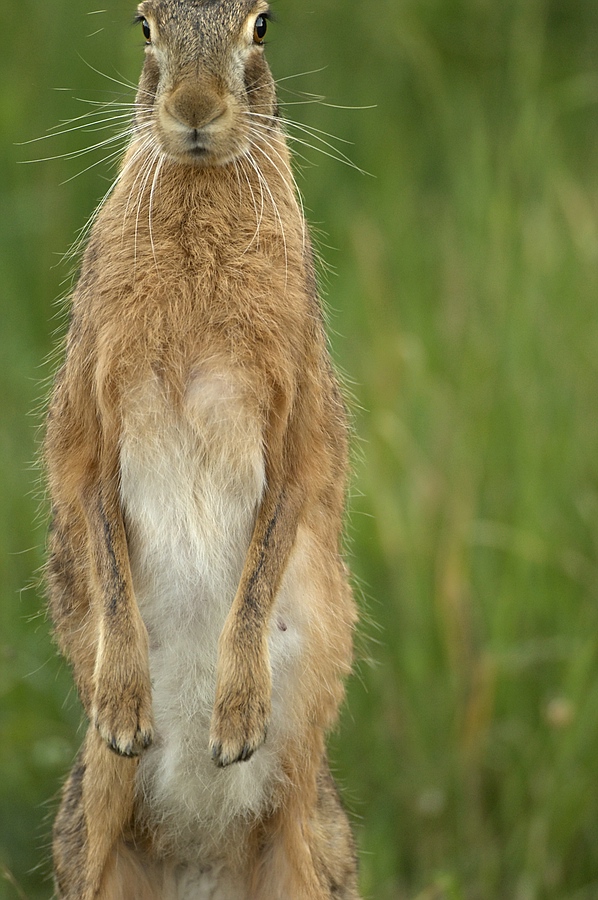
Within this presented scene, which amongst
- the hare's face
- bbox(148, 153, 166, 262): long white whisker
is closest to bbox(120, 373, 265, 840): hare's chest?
bbox(148, 153, 166, 262): long white whisker

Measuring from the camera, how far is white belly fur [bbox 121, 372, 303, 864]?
3.75 metres

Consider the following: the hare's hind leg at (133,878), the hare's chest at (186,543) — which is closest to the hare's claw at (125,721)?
the hare's chest at (186,543)

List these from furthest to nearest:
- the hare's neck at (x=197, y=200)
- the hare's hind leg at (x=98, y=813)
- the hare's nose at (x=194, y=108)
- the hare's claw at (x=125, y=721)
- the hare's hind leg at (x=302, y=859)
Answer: the hare's hind leg at (x=302, y=859), the hare's hind leg at (x=98, y=813), the hare's neck at (x=197, y=200), the hare's claw at (x=125, y=721), the hare's nose at (x=194, y=108)

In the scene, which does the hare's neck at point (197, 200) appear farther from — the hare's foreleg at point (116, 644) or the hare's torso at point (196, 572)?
the hare's foreleg at point (116, 644)

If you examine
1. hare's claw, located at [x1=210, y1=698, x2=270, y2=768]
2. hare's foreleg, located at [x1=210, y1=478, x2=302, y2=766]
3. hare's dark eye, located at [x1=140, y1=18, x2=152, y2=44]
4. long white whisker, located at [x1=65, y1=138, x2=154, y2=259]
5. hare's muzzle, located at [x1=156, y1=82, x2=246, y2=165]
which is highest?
hare's dark eye, located at [x1=140, y1=18, x2=152, y2=44]

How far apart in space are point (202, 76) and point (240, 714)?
1631 mm

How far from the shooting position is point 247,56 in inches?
149

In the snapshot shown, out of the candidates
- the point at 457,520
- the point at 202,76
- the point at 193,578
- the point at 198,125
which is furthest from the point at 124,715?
the point at 457,520

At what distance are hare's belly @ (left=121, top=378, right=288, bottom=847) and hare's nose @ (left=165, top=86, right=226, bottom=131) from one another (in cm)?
65

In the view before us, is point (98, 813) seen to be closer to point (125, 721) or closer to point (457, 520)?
point (125, 721)

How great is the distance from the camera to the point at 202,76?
3598 mm

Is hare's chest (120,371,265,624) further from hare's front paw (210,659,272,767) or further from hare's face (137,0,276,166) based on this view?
hare's face (137,0,276,166)

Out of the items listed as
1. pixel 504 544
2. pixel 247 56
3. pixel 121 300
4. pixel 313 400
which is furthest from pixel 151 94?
pixel 504 544

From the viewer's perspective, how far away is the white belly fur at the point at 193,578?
12.3ft
